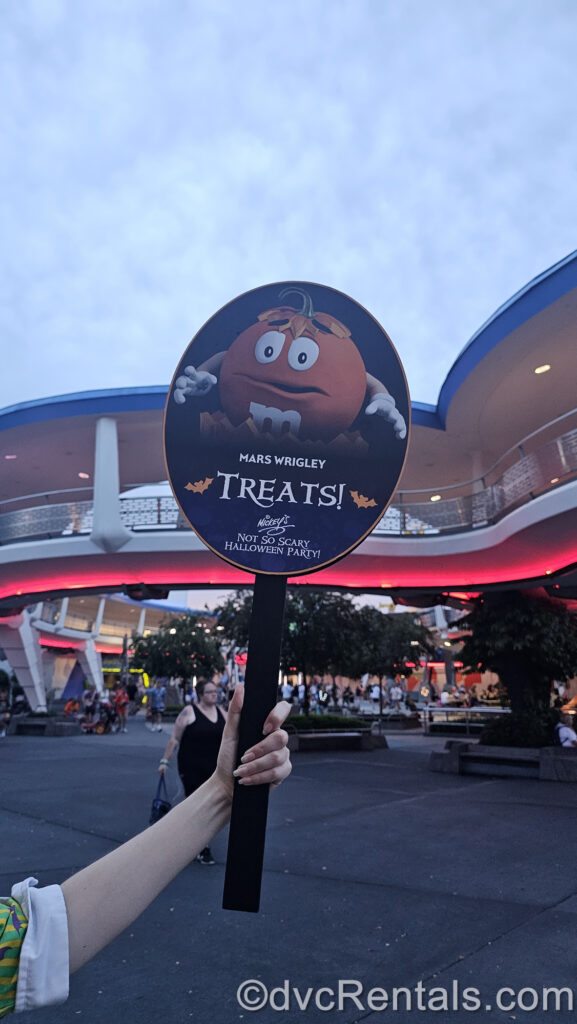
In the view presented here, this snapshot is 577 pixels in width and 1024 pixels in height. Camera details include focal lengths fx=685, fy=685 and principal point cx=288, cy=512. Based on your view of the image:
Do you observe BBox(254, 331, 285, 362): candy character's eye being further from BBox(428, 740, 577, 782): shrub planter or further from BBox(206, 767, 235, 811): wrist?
BBox(428, 740, 577, 782): shrub planter

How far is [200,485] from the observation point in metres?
2.32

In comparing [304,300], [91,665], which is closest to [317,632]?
[304,300]

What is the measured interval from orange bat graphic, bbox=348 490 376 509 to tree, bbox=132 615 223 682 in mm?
42309

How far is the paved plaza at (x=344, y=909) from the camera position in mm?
3973

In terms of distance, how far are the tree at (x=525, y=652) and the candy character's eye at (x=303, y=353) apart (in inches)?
590

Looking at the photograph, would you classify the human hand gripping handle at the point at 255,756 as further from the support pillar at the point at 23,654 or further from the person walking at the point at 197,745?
the support pillar at the point at 23,654

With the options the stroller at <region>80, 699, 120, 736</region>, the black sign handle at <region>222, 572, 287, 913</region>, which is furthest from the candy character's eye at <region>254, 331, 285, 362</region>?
the stroller at <region>80, 699, 120, 736</region>

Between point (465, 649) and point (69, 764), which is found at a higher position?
point (465, 649)

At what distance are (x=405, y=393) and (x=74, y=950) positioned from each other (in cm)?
184

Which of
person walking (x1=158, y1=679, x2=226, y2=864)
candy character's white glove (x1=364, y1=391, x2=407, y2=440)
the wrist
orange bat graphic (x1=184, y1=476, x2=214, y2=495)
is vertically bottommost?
person walking (x1=158, y1=679, x2=226, y2=864)

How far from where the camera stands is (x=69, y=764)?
15.7 meters

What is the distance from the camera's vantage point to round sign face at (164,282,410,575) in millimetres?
2266

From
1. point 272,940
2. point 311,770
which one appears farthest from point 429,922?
point 311,770

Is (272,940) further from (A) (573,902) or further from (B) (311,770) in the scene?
(B) (311,770)
